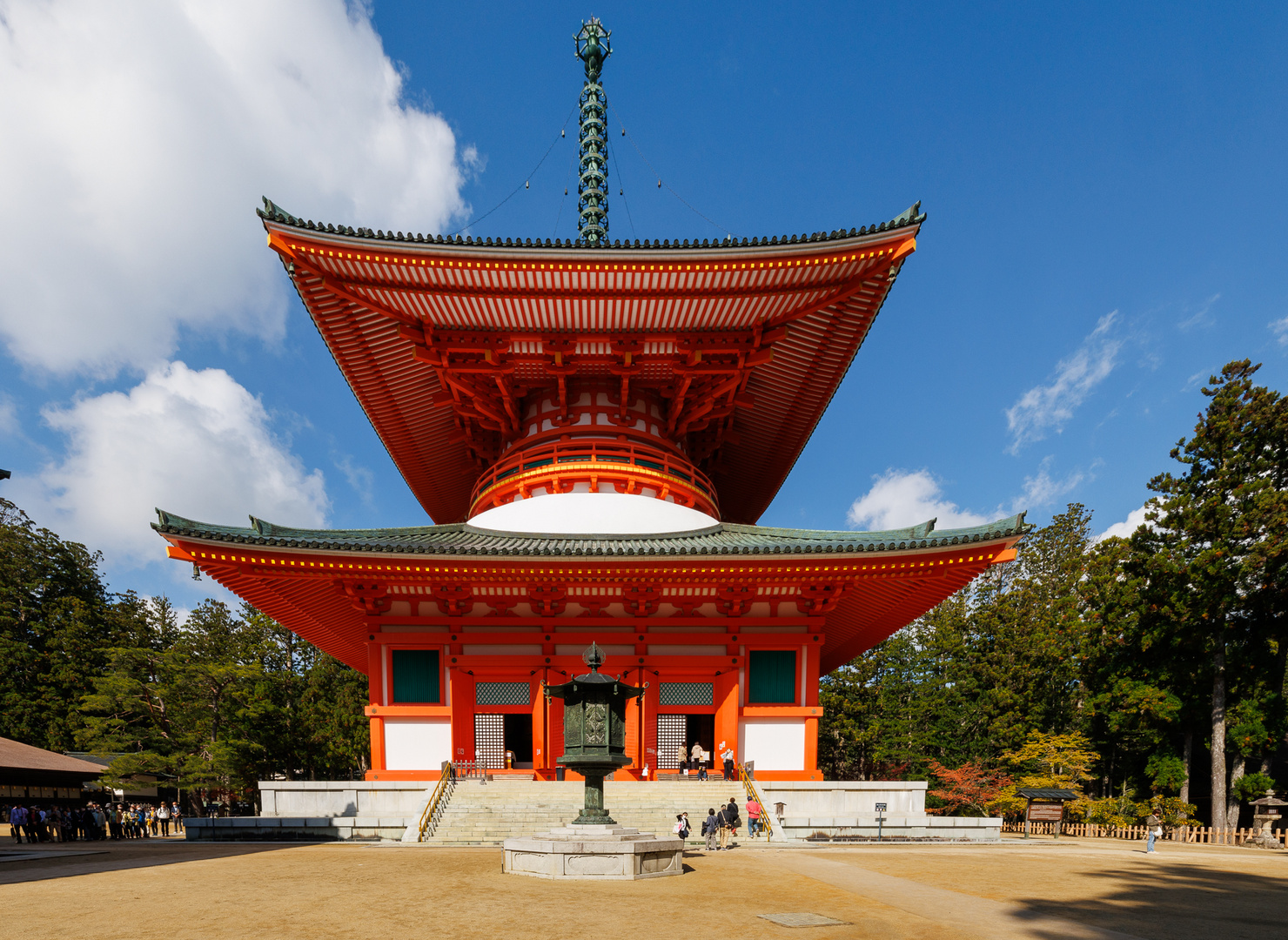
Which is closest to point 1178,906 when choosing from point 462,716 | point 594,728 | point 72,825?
point 594,728

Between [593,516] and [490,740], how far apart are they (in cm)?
659

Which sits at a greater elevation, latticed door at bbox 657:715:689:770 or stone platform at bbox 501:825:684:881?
stone platform at bbox 501:825:684:881

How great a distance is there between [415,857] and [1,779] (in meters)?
27.6

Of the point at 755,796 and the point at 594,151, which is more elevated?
the point at 594,151

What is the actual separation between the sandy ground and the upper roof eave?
13159mm

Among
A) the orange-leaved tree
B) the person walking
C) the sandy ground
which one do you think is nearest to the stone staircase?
the person walking

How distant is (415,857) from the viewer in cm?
1277

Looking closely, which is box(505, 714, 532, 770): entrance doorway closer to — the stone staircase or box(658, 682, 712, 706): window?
box(658, 682, 712, 706): window

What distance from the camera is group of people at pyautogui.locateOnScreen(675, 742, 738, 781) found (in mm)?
17562

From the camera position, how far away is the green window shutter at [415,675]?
18297 millimetres

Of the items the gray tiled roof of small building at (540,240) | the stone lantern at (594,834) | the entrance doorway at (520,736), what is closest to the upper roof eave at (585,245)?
the gray tiled roof of small building at (540,240)

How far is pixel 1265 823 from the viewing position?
85.9 feet

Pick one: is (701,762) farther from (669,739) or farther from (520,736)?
(520,736)

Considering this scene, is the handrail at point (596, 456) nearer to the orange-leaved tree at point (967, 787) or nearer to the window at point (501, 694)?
the window at point (501, 694)
